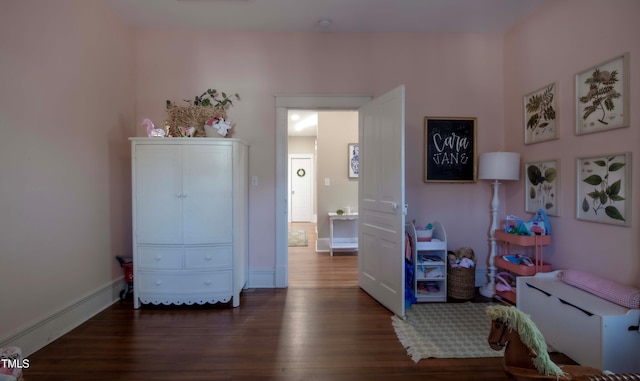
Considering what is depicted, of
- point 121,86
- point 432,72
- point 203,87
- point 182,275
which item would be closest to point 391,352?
point 182,275

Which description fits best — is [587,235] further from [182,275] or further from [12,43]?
[12,43]

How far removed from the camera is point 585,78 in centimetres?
226

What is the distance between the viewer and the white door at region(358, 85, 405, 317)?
8.43ft

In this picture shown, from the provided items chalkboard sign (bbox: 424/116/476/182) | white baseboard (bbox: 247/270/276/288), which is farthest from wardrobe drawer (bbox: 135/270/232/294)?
chalkboard sign (bbox: 424/116/476/182)

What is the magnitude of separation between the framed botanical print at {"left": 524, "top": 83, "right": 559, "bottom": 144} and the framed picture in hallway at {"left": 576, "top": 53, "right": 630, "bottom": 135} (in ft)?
0.78

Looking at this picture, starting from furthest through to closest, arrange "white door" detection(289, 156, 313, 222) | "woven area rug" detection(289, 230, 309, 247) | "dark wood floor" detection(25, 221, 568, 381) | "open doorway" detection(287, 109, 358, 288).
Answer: "white door" detection(289, 156, 313, 222) < "woven area rug" detection(289, 230, 309, 247) < "open doorway" detection(287, 109, 358, 288) < "dark wood floor" detection(25, 221, 568, 381)

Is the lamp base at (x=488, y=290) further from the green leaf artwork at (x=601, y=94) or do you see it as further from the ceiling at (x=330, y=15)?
the ceiling at (x=330, y=15)

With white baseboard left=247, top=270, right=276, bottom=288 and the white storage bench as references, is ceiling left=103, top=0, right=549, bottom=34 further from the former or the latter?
white baseboard left=247, top=270, right=276, bottom=288

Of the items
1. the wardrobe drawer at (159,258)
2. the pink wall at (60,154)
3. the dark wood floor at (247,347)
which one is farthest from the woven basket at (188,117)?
the dark wood floor at (247,347)

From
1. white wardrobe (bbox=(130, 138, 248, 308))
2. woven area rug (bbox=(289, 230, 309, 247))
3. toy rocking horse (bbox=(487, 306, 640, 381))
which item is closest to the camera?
toy rocking horse (bbox=(487, 306, 640, 381))

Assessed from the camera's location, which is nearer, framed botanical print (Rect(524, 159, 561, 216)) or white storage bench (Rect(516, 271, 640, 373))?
white storage bench (Rect(516, 271, 640, 373))

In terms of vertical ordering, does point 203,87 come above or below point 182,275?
above

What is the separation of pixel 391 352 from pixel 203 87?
3.09 metres

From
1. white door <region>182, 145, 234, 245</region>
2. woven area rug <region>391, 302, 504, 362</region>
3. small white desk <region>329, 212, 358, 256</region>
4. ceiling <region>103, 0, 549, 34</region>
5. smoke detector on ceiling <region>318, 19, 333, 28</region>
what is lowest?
woven area rug <region>391, 302, 504, 362</region>
